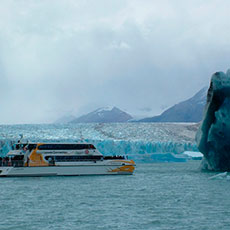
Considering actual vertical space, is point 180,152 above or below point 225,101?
below

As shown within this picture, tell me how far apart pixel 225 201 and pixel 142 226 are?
7.52m

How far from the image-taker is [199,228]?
1869cm

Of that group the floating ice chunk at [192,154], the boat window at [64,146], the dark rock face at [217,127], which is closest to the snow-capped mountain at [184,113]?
the floating ice chunk at [192,154]

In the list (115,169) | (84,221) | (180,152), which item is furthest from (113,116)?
(84,221)

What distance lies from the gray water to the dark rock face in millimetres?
3666

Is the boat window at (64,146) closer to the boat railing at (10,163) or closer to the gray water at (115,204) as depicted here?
the boat railing at (10,163)

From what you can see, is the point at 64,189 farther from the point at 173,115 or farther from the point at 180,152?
the point at 173,115

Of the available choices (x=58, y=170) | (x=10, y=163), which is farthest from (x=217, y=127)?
(x=10, y=163)

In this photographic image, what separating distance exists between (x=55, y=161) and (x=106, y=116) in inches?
5051

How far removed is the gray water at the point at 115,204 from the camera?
1986cm

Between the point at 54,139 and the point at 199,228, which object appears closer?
the point at 199,228

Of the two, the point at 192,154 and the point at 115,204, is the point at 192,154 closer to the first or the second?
the point at 192,154

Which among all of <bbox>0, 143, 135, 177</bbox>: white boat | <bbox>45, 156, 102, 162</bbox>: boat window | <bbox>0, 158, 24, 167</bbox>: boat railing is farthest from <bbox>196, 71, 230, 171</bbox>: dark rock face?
<bbox>0, 158, 24, 167</bbox>: boat railing

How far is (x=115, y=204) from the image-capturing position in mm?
25000
